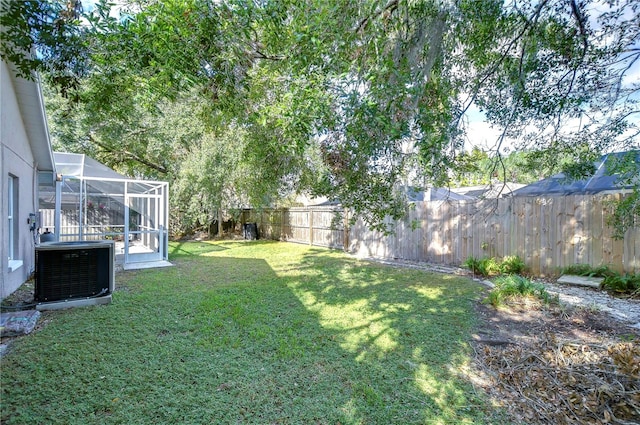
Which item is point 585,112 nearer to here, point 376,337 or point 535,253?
point 535,253

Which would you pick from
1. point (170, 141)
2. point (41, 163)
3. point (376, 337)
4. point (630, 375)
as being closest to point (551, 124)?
point (630, 375)

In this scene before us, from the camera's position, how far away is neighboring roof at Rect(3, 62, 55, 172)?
15.2 ft

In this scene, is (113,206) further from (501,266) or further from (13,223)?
(501,266)

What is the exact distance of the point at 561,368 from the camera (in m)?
2.63

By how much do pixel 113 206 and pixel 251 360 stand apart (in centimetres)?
832

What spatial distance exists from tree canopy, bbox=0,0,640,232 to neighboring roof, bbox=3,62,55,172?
1313mm

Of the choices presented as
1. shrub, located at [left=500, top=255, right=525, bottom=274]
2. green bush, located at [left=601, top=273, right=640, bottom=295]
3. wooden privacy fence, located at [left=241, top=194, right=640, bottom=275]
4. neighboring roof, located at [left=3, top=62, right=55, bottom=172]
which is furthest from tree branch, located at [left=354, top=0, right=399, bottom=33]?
green bush, located at [left=601, top=273, right=640, bottom=295]

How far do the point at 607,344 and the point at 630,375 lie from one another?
0.79 meters

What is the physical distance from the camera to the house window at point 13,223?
4941mm

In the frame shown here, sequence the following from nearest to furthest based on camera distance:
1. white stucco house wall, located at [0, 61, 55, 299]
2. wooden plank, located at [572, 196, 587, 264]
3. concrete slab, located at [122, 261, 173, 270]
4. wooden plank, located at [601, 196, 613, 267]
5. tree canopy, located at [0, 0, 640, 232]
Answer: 1. tree canopy, located at [0, 0, 640, 232]
2. white stucco house wall, located at [0, 61, 55, 299]
3. wooden plank, located at [601, 196, 613, 267]
4. wooden plank, located at [572, 196, 587, 264]
5. concrete slab, located at [122, 261, 173, 270]

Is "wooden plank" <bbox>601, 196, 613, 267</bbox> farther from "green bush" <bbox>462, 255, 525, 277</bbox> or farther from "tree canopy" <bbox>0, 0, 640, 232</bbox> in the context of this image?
"tree canopy" <bbox>0, 0, 640, 232</bbox>

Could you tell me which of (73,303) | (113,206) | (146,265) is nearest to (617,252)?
(73,303)

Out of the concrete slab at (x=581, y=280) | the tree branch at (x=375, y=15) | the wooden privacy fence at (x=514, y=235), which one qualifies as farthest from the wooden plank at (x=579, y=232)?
the tree branch at (x=375, y=15)

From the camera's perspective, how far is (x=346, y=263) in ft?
27.8
